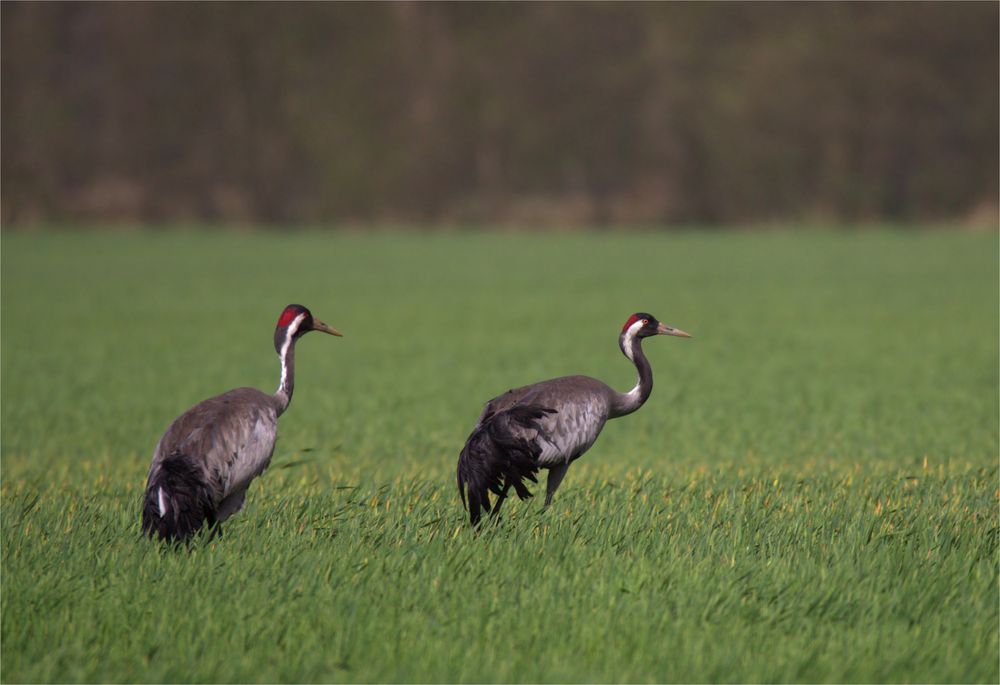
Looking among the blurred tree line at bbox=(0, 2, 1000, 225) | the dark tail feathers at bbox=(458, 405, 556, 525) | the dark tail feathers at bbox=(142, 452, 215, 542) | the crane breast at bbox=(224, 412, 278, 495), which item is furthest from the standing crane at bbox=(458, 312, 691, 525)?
the blurred tree line at bbox=(0, 2, 1000, 225)

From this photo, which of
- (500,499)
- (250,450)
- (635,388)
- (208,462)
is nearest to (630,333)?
(635,388)

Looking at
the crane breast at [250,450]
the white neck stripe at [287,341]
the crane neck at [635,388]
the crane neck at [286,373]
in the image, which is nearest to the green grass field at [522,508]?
the crane breast at [250,450]

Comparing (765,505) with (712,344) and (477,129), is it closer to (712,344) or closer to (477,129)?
(712,344)

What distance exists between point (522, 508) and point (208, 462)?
201 cm

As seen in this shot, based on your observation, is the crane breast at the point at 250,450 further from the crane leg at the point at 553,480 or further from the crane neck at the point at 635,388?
the crane neck at the point at 635,388

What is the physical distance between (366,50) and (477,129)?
7.36m

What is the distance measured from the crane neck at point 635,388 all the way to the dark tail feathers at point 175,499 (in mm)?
2515

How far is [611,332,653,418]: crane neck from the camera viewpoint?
7.62 m

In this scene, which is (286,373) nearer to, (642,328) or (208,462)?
(208,462)

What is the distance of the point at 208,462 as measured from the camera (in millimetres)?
6574

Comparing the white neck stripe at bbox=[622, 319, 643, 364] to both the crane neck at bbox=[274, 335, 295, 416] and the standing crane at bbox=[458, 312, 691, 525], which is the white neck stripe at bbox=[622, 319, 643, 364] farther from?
the crane neck at bbox=[274, 335, 295, 416]

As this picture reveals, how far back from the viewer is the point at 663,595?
6.16 metres

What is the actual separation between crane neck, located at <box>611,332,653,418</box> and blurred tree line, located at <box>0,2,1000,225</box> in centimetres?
5235

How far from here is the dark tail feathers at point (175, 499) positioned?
21.1 feet
